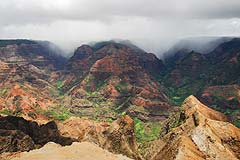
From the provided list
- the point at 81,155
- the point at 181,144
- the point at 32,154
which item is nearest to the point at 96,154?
the point at 81,155

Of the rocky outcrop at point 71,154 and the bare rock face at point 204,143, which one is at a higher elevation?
the rocky outcrop at point 71,154

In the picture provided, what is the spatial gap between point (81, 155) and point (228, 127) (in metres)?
64.3

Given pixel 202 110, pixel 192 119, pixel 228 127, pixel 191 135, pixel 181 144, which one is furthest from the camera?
pixel 202 110

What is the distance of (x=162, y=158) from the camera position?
154 meters

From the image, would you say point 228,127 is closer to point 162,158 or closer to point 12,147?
point 162,158

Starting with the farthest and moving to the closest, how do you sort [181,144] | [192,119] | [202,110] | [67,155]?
[202,110]
[192,119]
[181,144]
[67,155]

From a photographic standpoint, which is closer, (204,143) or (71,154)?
(71,154)

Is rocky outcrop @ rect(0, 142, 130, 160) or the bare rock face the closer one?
rocky outcrop @ rect(0, 142, 130, 160)

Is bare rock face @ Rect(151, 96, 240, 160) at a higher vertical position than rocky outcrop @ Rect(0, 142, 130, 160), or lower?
lower

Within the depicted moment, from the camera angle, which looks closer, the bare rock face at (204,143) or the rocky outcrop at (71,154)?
the rocky outcrop at (71,154)

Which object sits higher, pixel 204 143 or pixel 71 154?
pixel 71 154

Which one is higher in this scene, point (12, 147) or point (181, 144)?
point (181, 144)

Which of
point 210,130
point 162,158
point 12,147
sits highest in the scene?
point 210,130

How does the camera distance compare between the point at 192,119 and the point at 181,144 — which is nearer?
the point at 181,144
